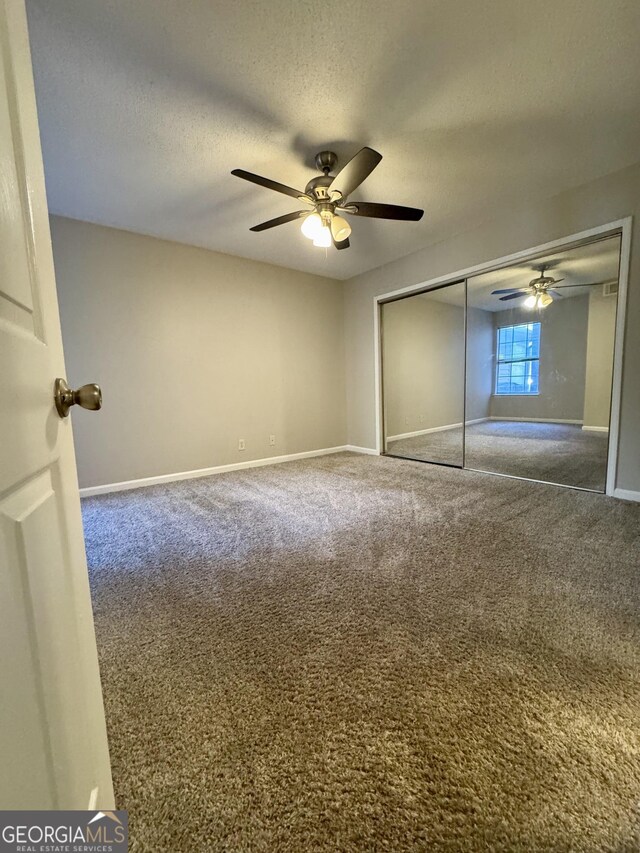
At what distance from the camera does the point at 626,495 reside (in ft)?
8.48

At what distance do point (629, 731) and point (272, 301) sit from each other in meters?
4.19

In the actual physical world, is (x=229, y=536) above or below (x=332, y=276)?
below

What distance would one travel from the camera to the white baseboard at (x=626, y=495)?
2.54 metres

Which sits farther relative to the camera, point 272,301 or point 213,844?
point 272,301

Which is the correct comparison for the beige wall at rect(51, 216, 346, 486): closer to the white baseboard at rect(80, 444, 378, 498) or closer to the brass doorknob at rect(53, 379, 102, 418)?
the white baseboard at rect(80, 444, 378, 498)

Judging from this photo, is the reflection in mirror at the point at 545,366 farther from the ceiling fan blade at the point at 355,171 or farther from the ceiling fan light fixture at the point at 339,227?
the ceiling fan blade at the point at 355,171

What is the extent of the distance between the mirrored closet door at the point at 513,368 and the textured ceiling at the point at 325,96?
852mm

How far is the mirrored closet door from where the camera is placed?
2969mm

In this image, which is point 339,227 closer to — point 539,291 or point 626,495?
point 539,291

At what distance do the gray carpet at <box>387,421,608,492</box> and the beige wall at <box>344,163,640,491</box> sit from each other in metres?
0.46

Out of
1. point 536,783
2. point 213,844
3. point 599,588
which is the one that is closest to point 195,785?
point 213,844

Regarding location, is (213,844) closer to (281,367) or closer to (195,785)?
(195,785)

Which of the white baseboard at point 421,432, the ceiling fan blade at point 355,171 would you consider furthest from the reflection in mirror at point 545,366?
the ceiling fan blade at point 355,171

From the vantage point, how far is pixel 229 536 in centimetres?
216
